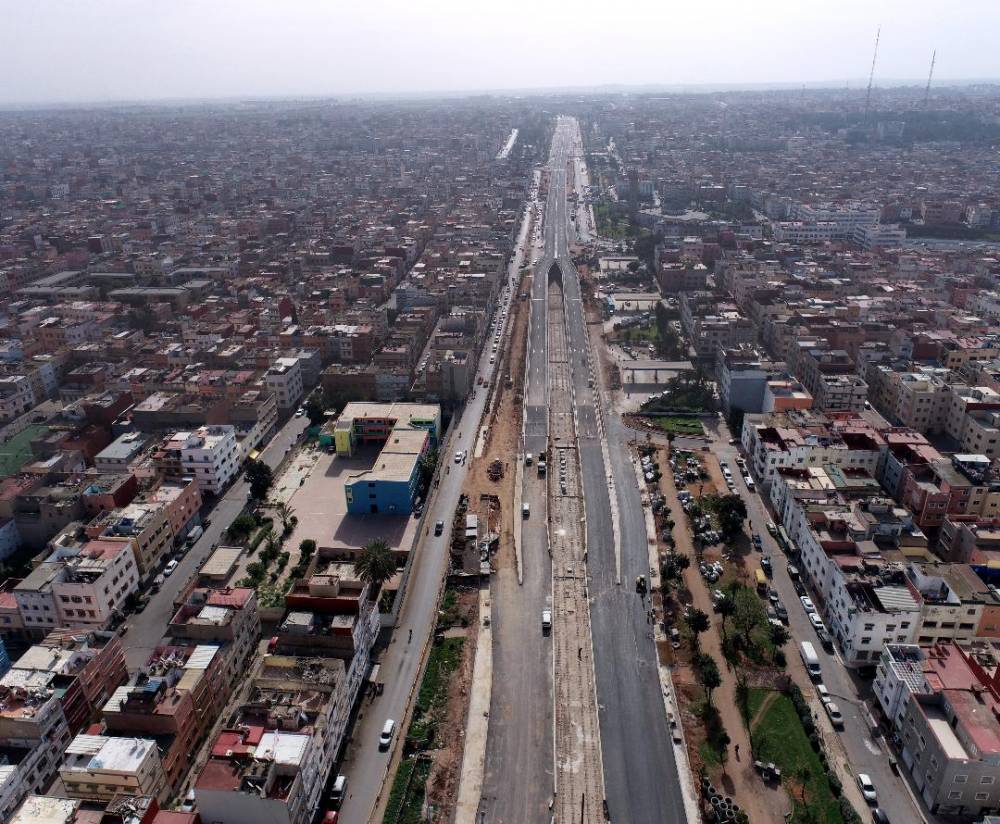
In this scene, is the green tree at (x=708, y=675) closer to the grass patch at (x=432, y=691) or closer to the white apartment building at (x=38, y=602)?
the grass patch at (x=432, y=691)

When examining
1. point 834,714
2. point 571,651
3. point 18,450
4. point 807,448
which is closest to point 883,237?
point 807,448

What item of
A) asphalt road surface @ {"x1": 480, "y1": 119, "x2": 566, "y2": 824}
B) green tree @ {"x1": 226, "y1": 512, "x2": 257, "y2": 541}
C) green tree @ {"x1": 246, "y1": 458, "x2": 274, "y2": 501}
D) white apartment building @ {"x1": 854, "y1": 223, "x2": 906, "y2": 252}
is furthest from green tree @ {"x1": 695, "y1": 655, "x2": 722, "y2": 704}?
white apartment building @ {"x1": 854, "y1": 223, "x2": 906, "y2": 252}

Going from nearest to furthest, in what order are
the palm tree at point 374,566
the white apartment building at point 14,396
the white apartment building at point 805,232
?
the palm tree at point 374,566 → the white apartment building at point 14,396 → the white apartment building at point 805,232

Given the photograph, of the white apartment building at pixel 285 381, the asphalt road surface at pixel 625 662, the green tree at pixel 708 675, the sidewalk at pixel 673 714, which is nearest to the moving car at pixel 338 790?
the asphalt road surface at pixel 625 662

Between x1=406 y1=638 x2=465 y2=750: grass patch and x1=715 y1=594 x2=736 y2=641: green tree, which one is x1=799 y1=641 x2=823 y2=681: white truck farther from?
x1=406 y1=638 x2=465 y2=750: grass patch

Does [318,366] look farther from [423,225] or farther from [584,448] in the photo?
[423,225]

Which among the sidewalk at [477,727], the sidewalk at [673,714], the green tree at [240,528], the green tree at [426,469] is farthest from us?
the green tree at [426,469]
